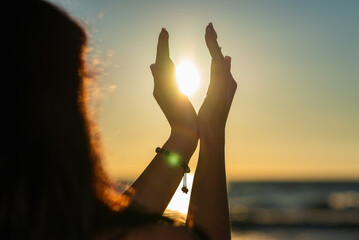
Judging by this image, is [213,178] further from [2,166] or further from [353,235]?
[353,235]

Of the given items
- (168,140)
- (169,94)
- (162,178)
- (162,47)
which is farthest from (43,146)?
(162,47)

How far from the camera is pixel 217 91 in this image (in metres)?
1.93

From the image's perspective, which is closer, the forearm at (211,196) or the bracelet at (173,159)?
the forearm at (211,196)

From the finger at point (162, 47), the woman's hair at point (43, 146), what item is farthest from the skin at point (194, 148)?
Result: the woman's hair at point (43, 146)

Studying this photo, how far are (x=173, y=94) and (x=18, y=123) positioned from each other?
1030 millimetres

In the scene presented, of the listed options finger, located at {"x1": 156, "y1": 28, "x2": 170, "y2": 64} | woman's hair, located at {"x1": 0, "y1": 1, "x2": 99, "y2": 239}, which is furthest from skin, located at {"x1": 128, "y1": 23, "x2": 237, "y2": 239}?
woman's hair, located at {"x1": 0, "y1": 1, "x2": 99, "y2": 239}

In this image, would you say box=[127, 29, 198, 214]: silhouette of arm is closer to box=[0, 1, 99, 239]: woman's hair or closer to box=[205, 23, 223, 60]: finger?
box=[205, 23, 223, 60]: finger

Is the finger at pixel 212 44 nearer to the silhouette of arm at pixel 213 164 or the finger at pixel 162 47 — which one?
the silhouette of arm at pixel 213 164

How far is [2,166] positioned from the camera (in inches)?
39.4

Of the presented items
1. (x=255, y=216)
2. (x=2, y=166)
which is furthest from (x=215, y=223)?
(x=255, y=216)

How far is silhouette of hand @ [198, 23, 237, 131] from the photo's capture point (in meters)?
1.81

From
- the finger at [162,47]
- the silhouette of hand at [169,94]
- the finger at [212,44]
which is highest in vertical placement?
the finger at [212,44]

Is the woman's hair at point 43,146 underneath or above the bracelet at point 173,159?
underneath

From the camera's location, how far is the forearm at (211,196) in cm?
145
